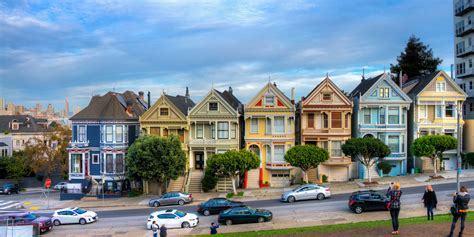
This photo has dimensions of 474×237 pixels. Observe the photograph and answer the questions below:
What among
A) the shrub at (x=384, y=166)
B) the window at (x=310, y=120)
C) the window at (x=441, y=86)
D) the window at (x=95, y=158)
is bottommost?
the shrub at (x=384, y=166)

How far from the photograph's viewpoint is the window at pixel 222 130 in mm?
50531

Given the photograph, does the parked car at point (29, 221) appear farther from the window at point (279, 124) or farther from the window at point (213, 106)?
the window at point (279, 124)

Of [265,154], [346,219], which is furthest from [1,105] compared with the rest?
[346,219]

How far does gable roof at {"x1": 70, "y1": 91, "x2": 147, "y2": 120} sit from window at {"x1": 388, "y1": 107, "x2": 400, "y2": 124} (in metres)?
30.4

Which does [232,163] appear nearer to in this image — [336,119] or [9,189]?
[336,119]

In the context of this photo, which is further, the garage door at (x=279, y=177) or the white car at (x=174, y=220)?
the garage door at (x=279, y=177)

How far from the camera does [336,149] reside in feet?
161

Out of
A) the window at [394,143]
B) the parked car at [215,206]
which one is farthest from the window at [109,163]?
the window at [394,143]

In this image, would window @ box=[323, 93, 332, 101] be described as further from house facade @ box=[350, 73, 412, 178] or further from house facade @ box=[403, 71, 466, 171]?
house facade @ box=[403, 71, 466, 171]

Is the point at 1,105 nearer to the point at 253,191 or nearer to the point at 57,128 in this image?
the point at 57,128

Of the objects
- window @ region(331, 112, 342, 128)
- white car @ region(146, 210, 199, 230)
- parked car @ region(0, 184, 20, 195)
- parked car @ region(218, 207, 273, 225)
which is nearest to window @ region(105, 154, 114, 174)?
parked car @ region(0, 184, 20, 195)

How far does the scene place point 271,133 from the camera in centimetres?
4981

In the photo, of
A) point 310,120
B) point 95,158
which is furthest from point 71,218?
point 310,120

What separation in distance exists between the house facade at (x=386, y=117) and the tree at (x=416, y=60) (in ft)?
79.1
